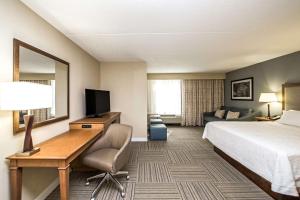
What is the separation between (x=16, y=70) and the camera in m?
1.78

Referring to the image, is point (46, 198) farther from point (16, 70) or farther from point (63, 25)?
point (63, 25)

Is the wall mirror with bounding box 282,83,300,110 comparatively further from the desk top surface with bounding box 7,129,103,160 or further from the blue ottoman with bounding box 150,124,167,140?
the desk top surface with bounding box 7,129,103,160

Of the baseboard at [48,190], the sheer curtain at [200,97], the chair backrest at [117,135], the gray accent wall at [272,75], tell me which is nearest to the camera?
the baseboard at [48,190]

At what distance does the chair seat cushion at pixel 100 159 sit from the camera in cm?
228

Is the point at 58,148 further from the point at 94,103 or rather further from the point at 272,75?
the point at 272,75

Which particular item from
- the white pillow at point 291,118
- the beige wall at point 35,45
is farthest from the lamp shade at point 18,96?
the white pillow at point 291,118

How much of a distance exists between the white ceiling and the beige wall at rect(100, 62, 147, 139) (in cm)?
134

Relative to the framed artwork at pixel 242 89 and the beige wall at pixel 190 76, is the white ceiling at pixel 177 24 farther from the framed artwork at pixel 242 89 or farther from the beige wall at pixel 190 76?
the beige wall at pixel 190 76

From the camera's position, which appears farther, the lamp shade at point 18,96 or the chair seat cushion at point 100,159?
the chair seat cushion at point 100,159

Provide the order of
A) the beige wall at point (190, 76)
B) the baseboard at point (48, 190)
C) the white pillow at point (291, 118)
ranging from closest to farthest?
the baseboard at point (48, 190) < the white pillow at point (291, 118) < the beige wall at point (190, 76)

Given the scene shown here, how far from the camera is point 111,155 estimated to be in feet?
8.38

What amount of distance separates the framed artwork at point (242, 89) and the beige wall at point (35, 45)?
5.19 m

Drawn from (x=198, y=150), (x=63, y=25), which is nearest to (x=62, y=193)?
(x=63, y=25)

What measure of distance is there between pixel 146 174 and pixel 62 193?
1.53m
